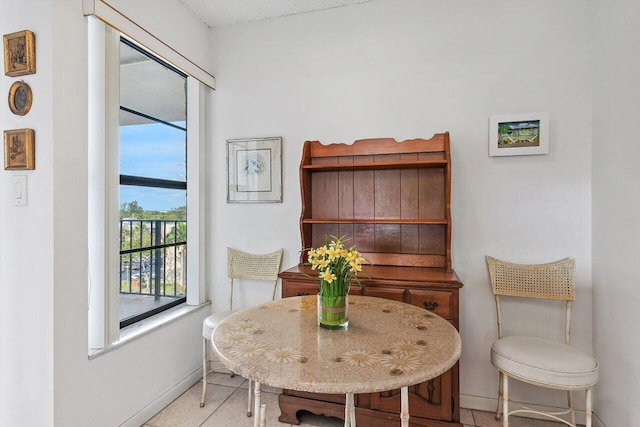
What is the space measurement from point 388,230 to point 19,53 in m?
2.24

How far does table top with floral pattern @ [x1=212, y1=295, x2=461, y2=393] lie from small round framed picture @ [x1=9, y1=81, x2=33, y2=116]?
1398 mm

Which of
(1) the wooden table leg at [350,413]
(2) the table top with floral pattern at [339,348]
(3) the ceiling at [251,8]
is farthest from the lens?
(3) the ceiling at [251,8]

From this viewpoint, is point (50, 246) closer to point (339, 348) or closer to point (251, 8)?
point (339, 348)

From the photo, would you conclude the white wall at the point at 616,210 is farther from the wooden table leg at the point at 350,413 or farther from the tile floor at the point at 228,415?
the wooden table leg at the point at 350,413

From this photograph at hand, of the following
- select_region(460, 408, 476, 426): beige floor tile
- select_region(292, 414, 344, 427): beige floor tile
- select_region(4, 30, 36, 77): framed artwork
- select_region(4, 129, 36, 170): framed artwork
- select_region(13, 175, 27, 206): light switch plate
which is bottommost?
select_region(460, 408, 476, 426): beige floor tile

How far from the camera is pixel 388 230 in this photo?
7.93 feet

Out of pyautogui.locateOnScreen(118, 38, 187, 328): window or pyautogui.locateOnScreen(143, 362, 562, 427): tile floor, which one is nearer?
pyautogui.locateOnScreen(143, 362, 562, 427): tile floor

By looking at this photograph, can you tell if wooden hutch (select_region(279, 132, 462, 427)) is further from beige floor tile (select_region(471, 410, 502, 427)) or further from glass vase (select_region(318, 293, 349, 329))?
glass vase (select_region(318, 293, 349, 329))

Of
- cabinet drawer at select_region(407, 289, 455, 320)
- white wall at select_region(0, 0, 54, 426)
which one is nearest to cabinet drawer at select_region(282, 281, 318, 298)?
cabinet drawer at select_region(407, 289, 455, 320)

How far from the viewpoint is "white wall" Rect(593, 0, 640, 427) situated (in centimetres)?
169

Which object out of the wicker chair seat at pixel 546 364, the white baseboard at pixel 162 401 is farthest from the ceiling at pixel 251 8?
the white baseboard at pixel 162 401

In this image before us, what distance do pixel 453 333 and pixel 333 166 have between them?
4.41ft

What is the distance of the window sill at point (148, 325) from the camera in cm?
186

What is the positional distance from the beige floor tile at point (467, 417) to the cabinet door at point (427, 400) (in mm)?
362
